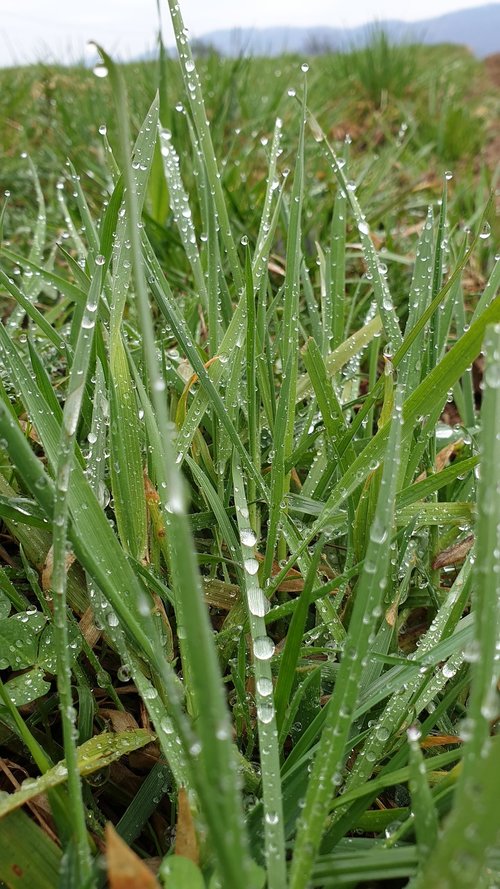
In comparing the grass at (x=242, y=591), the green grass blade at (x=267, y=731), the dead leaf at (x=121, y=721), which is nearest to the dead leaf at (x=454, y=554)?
the grass at (x=242, y=591)


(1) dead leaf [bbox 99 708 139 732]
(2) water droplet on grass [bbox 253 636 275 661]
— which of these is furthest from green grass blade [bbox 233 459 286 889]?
(1) dead leaf [bbox 99 708 139 732]

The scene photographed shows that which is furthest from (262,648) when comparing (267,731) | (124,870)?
(124,870)

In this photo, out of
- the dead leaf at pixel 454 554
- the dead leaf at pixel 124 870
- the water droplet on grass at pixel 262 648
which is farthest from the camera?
the dead leaf at pixel 454 554

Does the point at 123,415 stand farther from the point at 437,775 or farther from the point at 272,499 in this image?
the point at 437,775

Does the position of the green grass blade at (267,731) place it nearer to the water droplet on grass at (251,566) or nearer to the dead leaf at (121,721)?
the water droplet on grass at (251,566)

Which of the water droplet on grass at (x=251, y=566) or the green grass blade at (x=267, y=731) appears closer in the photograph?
the green grass blade at (x=267, y=731)

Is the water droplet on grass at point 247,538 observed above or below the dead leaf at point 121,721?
above

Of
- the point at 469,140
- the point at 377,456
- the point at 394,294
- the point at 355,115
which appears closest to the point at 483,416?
the point at 377,456
